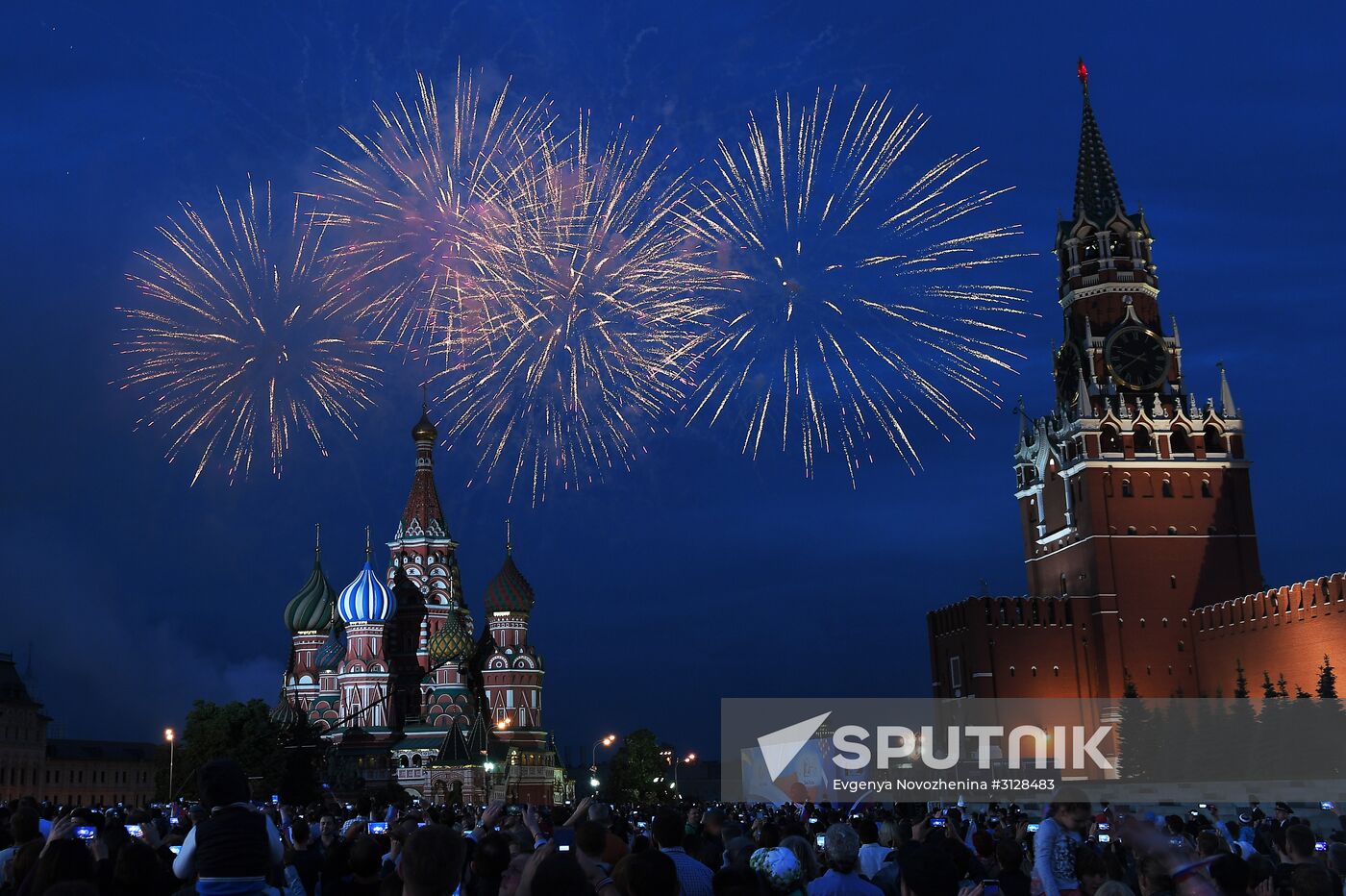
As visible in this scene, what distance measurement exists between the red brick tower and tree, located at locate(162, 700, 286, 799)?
30.6m

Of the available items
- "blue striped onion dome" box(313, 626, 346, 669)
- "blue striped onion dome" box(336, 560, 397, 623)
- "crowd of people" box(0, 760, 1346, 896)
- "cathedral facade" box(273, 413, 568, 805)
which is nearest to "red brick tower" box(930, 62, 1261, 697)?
"cathedral facade" box(273, 413, 568, 805)

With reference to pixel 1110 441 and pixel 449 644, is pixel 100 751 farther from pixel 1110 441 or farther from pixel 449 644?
pixel 1110 441

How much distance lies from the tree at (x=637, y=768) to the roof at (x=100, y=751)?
3522cm

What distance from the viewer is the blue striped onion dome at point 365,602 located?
247ft

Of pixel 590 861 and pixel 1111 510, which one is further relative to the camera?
pixel 1111 510

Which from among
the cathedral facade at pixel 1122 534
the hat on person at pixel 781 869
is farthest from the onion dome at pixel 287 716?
the hat on person at pixel 781 869

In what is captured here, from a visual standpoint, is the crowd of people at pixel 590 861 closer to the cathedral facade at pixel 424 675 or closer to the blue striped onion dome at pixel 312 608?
the cathedral facade at pixel 424 675

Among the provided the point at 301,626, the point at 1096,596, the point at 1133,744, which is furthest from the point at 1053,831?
the point at 301,626

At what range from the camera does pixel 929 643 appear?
6738cm

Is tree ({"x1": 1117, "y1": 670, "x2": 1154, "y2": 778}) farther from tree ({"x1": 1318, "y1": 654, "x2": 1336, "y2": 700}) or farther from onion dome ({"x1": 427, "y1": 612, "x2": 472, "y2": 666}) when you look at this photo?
onion dome ({"x1": 427, "y1": 612, "x2": 472, "y2": 666})

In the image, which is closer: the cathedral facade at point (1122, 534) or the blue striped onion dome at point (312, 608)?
the cathedral facade at point (1122, 534)

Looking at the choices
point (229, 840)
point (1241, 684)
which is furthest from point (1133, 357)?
point (229, 840)

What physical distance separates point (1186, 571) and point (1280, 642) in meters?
7.95

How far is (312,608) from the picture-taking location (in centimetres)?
8525
